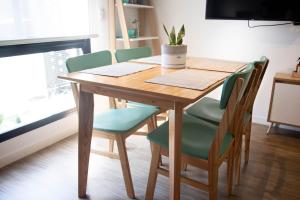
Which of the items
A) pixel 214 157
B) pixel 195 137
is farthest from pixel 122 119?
pixel 214 157

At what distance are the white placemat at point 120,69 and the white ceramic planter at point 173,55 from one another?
0.12 m

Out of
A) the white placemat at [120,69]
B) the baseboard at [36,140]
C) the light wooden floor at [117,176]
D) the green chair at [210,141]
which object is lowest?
the light wooden floor at [117,176]

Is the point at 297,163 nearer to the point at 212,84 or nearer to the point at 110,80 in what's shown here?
the point at 212,84

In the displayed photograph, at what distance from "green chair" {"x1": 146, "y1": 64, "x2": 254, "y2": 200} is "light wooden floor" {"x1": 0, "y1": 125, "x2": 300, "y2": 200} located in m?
0.29

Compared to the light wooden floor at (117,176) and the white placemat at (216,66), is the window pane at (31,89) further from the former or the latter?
the white placemat at (216,66)

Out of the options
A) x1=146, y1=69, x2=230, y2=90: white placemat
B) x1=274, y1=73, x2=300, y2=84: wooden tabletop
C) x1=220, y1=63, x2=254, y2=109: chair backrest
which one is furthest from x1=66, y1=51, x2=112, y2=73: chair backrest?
x1=274, y1=73, x2=300, y2=84: wooden tabletop

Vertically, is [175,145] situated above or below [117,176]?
above

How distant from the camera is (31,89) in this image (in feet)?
7.57

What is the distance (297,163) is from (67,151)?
1931mm

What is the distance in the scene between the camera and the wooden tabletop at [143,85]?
115 cm

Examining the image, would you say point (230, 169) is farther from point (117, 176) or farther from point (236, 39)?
point (236, 39)

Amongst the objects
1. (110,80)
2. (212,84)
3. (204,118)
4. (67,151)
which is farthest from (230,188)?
(67,151)

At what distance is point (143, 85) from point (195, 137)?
43cm

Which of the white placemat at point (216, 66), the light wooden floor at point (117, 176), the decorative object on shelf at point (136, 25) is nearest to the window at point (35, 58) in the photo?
the light wooden floor at point (117, 176)
